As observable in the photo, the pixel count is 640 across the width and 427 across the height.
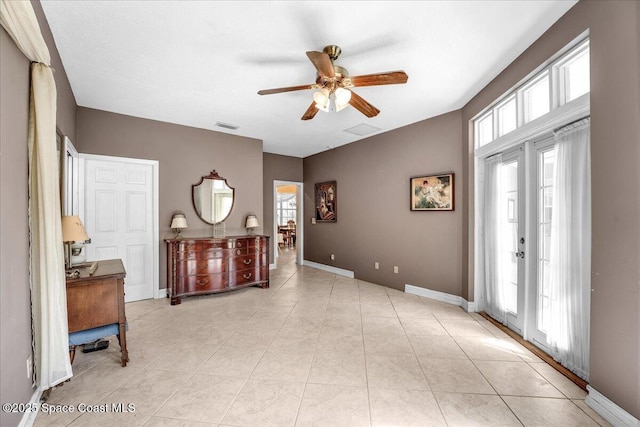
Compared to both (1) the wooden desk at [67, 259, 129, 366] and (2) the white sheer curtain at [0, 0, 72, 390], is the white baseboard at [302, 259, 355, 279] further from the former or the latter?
(2) the white sheer curtain at [0, 0, 72, 390]

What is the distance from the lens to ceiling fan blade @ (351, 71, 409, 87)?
7.18 ft

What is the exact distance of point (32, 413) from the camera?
1.71 m

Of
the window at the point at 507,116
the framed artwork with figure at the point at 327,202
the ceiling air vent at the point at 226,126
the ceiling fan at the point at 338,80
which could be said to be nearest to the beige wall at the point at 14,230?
the ceiling fan at the point at 338,80

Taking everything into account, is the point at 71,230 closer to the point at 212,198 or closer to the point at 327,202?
the point at 212,198

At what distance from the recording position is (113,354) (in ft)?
8.43

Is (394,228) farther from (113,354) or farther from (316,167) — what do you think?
(113,354)

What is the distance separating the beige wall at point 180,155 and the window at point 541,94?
3.98 metres

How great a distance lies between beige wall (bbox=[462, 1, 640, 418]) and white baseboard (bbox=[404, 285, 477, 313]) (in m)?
1.75

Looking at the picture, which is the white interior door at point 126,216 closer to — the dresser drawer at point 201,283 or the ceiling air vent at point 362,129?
the dresser drawer at point 201,283

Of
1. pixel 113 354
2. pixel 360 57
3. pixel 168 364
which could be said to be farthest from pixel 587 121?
pixel 113 354

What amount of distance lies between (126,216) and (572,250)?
17.7 ft

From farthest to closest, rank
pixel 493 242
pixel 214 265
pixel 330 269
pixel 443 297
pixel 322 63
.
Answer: pixel 330 269
pixel 214 265
pixel 443 297
pixel 493 242
pixel 322 63

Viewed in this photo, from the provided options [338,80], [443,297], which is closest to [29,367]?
[338,80]

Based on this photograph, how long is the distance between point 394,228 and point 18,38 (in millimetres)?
4633
